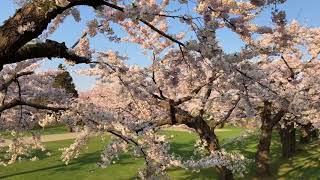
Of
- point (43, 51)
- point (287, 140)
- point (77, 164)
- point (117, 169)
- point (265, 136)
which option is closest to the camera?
point (43, 51)

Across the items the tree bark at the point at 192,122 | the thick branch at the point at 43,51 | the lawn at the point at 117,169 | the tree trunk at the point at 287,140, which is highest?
the thick branch at the point at 43,51

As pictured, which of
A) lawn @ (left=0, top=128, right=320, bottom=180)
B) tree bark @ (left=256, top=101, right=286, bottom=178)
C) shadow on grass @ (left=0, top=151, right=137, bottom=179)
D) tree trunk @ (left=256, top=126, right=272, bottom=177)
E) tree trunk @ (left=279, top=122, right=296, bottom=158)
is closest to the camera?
tree bark @ (left=256, top=101, right=286, bottom=178)

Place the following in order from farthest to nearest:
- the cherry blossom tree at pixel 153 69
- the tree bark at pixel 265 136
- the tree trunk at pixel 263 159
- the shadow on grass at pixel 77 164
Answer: the shadow on grass at pixel 77 164 < the tree trunk at pixel 263 159 < the tree bark at pixel 265 136 < the cherry blossom tree at pixel 153 69

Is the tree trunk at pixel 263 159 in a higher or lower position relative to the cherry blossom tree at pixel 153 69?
lower

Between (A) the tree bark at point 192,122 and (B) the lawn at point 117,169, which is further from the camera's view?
(B) the lawn at point 117,169

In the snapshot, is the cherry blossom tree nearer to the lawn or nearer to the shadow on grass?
the lawn

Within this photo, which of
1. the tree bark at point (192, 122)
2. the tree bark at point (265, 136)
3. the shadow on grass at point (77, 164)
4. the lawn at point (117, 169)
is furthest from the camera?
the shadow on grass at point (77, 164)

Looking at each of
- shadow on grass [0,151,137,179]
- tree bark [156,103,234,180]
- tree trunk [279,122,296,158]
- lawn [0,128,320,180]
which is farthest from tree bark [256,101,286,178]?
shadow on grass [0,151,137,179]

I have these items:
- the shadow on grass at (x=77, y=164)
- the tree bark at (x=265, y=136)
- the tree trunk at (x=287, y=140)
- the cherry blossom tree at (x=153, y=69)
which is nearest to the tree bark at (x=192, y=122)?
the cherry blossom tree at (x=153, y=69)

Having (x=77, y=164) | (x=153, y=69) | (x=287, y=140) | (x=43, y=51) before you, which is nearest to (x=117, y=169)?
(x=77, y=164)

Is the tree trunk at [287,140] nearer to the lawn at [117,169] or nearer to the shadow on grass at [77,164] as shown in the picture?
the lawn at [117,169]

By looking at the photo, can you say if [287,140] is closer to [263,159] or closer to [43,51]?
[263,159]

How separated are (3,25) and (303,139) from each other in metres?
34.1

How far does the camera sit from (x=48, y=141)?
43.8 m
